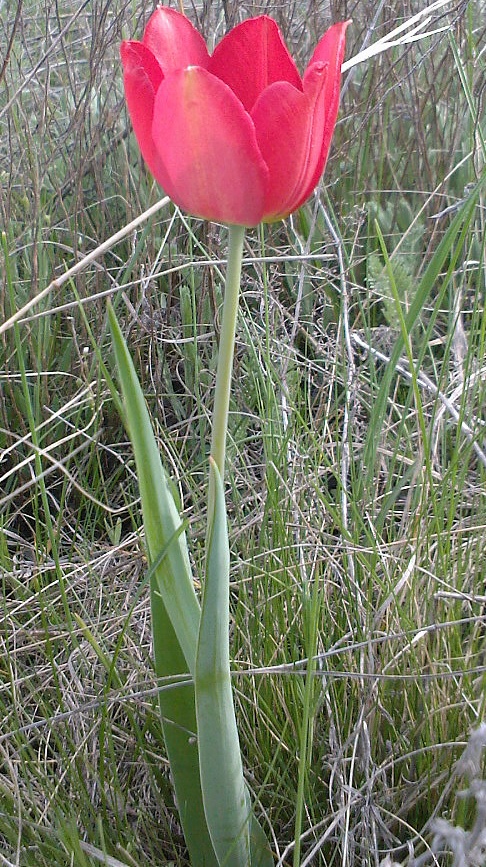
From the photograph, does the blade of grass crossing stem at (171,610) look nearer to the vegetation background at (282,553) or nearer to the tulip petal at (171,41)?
the vegetation background at (282,553)

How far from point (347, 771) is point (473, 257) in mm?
948

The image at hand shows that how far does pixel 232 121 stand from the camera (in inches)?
18.9

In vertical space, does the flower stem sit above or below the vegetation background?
above

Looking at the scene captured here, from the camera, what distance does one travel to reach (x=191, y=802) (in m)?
0.70

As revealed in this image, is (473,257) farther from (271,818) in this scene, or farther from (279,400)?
(271,818)

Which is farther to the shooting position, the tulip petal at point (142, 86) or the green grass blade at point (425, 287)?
the green grass blade at point (425, 287)

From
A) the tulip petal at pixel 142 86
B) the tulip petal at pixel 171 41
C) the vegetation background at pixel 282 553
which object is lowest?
the vegetation background at pixel 282 553

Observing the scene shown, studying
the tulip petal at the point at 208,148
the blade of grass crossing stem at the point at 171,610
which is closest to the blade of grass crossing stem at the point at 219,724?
the blade of grass crossing stem at the point at 171,610

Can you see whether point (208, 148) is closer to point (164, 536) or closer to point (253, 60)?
point (253, 60)

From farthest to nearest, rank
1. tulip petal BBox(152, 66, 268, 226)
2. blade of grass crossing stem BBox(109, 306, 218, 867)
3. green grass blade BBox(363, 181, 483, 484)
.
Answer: green grass blade BBox(363, 181, 483, 484)
blade of grass crossing stem BBox(109, 306, 218, 867)
tulip petal BBox(152, 66, 268, 226)

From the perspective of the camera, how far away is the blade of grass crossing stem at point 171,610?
22.6 inches

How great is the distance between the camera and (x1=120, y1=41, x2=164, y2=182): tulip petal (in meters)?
0.52

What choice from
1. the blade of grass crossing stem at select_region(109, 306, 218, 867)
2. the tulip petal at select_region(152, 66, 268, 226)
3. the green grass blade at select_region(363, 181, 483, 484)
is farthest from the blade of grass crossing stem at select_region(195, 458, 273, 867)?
the green grass blade at select_region(363, 181, 483, 484)

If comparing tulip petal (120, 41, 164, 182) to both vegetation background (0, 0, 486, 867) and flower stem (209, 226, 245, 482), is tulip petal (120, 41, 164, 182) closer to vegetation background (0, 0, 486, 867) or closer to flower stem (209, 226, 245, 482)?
flower stem (209, 226, 245, 482)
